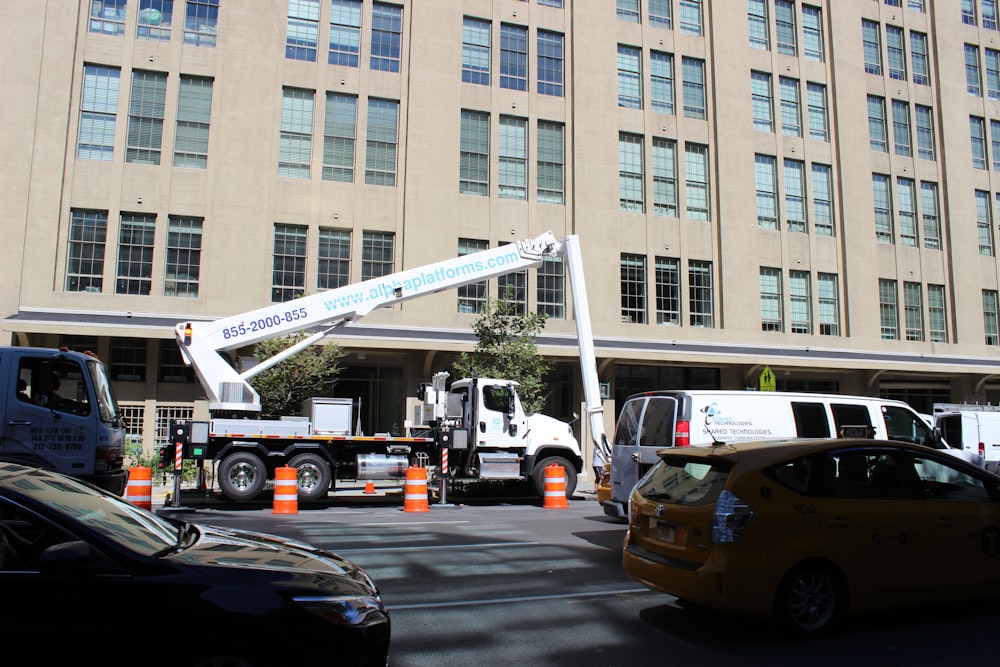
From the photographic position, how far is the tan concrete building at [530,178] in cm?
2194

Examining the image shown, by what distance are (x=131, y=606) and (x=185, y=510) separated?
35.4ft

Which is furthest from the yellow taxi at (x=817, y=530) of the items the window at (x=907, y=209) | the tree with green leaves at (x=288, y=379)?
the window at (x=907, y=209)

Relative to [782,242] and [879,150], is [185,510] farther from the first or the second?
[879,150]

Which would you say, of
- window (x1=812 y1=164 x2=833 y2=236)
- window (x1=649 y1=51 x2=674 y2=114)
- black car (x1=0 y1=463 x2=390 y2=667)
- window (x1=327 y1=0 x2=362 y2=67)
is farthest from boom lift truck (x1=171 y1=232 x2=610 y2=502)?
window (x1=812 y1=164 x2=833 y2=236)

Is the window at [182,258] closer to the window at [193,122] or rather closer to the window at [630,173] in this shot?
the window at [193,122]

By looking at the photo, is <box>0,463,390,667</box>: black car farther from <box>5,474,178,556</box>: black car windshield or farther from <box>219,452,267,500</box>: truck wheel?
<box>219,452,267,500</box>: truck wheel

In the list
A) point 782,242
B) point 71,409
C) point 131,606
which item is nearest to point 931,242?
point 782,242

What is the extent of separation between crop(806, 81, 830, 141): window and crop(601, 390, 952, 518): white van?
2152cm

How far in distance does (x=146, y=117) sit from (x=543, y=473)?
16.5m

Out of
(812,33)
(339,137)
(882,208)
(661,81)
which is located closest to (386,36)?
(339,137)

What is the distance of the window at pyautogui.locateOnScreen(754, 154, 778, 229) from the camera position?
28.8m

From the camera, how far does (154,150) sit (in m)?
22.6

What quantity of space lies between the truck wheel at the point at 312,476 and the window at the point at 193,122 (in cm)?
1228

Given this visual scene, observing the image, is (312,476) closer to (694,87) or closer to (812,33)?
(694,87)
